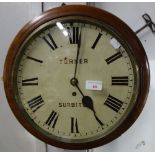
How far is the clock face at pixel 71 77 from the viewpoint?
27.3 inches

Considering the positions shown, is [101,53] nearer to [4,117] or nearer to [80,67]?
[80,67]

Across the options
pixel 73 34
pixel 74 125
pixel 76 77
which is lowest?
pixel 74 125

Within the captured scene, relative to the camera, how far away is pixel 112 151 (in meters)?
0.94

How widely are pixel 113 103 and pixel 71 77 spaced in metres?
0.12

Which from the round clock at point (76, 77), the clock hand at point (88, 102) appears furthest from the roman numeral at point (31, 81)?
the clock hand at point (88, 102)

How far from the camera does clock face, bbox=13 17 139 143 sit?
27.3 inches

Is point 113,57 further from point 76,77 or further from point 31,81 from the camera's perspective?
point 31,81

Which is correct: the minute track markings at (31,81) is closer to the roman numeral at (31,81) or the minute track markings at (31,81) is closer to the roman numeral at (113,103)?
the roman numeral at (31,81)

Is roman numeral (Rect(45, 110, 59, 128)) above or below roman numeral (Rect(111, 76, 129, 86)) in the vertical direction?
below

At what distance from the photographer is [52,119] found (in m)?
0.72

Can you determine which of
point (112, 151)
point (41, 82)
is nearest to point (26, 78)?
point (41, 82)

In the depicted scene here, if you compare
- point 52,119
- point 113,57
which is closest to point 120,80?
point 113,57

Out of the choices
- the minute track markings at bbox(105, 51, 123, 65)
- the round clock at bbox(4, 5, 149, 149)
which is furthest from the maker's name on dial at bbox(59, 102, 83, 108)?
the minute track markings at bbox(105, 51, 123, 65)

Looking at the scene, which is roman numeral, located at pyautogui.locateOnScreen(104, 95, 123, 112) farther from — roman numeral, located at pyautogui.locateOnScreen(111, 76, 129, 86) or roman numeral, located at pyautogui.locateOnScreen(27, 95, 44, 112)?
roman numeral, located at pyautogui.locateOnScreen(27, 95, 44, 112)
